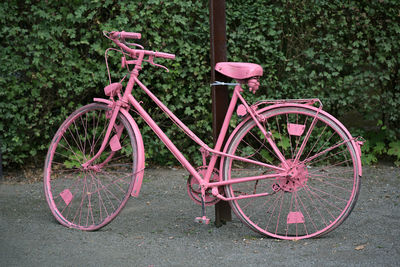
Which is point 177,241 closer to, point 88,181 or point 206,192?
point 206,192

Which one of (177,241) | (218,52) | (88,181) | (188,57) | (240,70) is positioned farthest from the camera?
(188,57)

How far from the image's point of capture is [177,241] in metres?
3.61

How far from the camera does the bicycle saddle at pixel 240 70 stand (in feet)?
11.4

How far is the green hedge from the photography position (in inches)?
209

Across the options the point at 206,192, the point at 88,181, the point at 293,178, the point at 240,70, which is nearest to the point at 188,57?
the point at 88,181

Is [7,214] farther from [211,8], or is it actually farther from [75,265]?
[211,8]

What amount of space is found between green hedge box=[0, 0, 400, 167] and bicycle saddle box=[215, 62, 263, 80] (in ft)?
6.19

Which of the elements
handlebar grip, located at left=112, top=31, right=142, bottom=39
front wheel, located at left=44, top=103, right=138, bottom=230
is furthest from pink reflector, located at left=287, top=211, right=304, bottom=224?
handlebar grip, located at left=112, top=31, right=142, bottom=39

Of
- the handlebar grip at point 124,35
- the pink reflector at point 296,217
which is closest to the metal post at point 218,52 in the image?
the handlebar grip at point 124,35

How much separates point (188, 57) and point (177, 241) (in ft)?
7.93

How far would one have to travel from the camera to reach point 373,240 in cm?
354

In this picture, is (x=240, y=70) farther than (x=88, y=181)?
No

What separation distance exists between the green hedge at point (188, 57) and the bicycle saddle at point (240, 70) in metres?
1.89

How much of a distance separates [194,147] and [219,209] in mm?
1861
